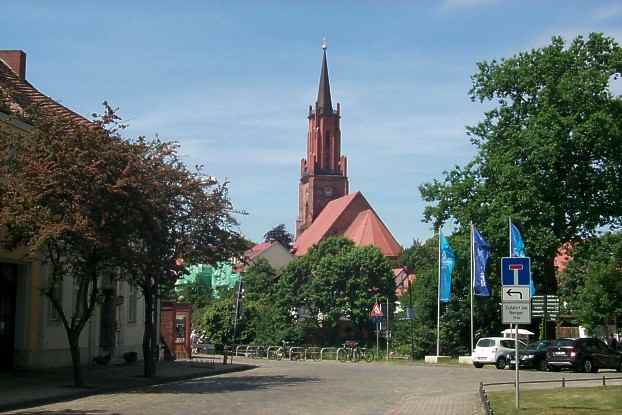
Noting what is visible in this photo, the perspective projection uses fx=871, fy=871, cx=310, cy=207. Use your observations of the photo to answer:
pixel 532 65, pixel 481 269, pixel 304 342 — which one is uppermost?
pixel 532 65

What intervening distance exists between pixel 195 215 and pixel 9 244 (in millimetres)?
6909

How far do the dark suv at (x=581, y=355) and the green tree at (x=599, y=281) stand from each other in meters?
9.23

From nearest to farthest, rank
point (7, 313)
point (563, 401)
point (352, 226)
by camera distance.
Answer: point (563, 401)
point (7, 313)
point (352, 226)

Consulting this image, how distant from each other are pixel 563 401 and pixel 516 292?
3564 millimetres

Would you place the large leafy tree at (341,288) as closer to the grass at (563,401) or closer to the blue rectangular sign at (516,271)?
the grass at (563,401)

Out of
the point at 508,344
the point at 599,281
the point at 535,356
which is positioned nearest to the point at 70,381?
the point at 535,356

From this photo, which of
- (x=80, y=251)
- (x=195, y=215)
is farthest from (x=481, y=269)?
(x=80, y=251)

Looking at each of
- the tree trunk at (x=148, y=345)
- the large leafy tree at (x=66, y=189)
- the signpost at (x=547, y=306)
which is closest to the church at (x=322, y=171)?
the signpost at (x=547, y=306)

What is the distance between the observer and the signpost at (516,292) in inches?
685

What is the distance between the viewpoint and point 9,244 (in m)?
23.5

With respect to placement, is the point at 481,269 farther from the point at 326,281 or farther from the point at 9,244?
the point at 326,281

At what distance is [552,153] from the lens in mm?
42688

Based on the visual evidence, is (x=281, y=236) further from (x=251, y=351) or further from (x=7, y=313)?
(x=7, y=313)

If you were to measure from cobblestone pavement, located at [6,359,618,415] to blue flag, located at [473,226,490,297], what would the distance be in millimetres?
11639
